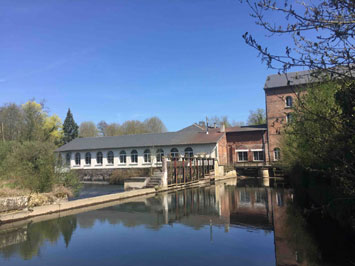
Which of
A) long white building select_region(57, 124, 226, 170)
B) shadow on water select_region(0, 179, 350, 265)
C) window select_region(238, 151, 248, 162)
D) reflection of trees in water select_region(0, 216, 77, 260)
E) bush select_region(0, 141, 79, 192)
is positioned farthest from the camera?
window select_region(238, 151, 248, 162)

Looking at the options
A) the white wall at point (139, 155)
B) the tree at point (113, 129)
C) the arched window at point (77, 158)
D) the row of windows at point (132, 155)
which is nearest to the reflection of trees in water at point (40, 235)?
the white wall at point (139, 155)

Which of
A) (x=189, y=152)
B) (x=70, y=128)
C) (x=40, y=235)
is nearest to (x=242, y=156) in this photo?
(x=189, y=152)

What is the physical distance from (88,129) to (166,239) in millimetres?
63059

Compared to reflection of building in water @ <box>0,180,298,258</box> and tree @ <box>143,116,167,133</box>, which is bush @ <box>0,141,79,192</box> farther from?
tree @ <box>143,116,167,133</box>

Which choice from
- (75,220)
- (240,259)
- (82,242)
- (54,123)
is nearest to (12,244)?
(82,242)

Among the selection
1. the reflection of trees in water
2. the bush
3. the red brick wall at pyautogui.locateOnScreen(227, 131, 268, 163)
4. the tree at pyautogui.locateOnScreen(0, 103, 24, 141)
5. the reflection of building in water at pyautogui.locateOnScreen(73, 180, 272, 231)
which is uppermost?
the tree at pyautogui.locateOnScreen(0, 103, 24, 141)

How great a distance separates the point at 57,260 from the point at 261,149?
3359 cm

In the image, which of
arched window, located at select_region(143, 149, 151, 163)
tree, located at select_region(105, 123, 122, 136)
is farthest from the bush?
tree, located at select_region(105, 123, 122, 136)

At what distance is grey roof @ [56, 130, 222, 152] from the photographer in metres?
34.1

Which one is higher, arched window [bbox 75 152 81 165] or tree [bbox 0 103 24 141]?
tree [bbox 0 103 24 141]

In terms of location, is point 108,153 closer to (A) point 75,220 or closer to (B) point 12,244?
(A) point 75,220

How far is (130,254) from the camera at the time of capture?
21.7 feet

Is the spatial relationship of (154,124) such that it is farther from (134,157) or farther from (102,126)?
(134,157)

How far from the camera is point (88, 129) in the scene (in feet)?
221
